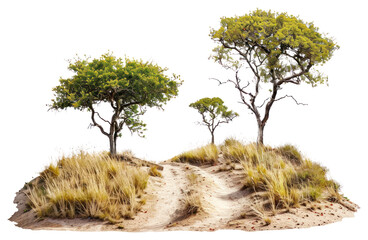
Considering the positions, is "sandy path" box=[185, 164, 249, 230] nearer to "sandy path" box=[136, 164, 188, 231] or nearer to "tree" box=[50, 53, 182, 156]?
"sandy path" box=[136, 164, 188, 231]

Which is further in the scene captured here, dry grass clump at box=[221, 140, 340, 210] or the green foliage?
the green foliage

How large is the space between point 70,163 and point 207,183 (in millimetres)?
6335

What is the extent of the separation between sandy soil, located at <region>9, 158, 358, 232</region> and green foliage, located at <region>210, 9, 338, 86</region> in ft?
25.6

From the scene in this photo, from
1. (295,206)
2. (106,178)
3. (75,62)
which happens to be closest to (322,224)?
(295,206)

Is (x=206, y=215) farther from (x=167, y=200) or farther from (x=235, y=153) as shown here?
(x=235, y=153)

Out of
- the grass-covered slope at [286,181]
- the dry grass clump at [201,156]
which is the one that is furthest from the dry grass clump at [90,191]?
the dry grass clump at [201,156]

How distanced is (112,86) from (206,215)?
7710 millimetres

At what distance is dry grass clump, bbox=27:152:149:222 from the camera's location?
35.2ft

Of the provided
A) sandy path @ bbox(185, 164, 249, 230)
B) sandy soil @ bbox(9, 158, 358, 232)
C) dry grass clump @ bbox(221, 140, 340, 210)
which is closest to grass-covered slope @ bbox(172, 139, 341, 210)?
dry grass clump @ bbox(221, 140, 340, 210)

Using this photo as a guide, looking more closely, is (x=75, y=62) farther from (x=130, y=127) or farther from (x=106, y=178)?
(x=106, y=178)

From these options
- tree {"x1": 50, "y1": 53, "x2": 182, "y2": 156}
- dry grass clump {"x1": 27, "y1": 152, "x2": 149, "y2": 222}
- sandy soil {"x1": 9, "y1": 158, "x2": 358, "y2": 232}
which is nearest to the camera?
sandy soil {"x1": 9, "y1": 158, "x2": 358, "y2": 232}

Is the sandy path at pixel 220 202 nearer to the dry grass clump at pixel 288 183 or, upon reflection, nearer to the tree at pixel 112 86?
the dry grass clump at pixel 288 183

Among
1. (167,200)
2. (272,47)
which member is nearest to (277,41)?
(272,47)

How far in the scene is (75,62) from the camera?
1667 cm
